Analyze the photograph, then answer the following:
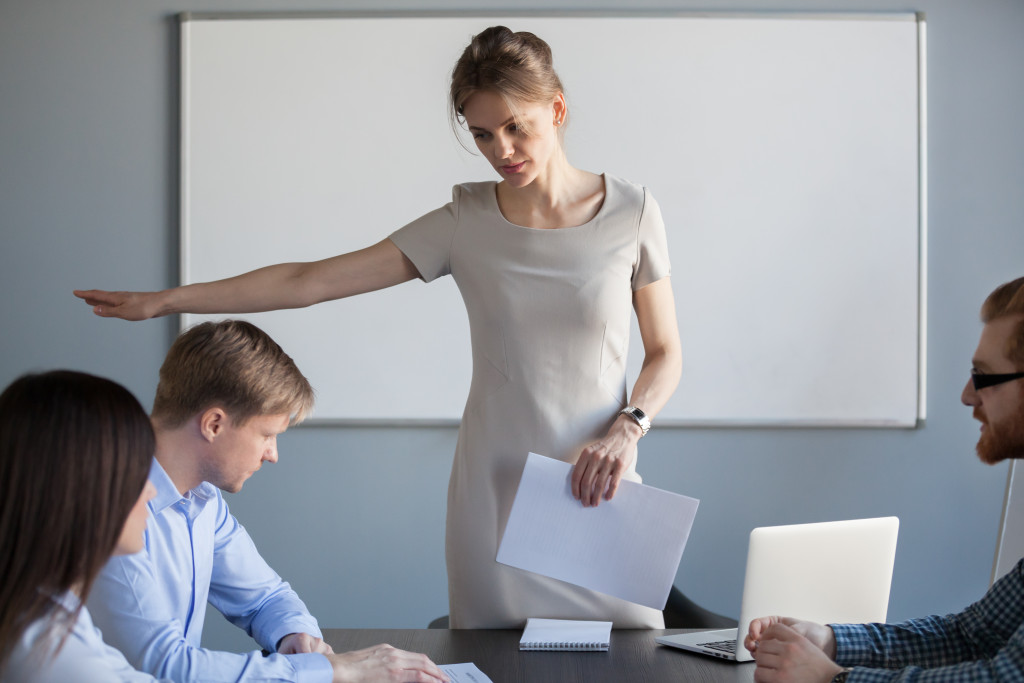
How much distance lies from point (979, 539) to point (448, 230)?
2.32 metres

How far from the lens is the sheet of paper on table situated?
1.24 metres

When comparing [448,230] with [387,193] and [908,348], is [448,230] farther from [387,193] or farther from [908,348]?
[908,348]

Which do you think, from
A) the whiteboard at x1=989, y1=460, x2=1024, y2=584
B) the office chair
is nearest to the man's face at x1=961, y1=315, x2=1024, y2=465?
the whiteboard at x1=989, y1=460, x2=1024, y2=584

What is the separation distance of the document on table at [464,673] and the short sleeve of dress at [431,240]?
2.29 feet

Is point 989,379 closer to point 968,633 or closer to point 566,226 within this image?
point 968,633

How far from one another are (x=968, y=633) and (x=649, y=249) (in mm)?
793

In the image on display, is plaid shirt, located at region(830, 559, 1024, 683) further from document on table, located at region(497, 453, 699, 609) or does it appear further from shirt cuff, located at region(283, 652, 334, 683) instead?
shirt cuff, located at region(283, 652, 334, 683)

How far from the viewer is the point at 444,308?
9.86 feet

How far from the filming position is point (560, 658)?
135cm

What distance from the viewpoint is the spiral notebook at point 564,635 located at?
1.39 meters

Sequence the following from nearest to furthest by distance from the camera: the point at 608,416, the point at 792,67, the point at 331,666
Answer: the point at 331,666, the point at 608,416, the point at 792,67

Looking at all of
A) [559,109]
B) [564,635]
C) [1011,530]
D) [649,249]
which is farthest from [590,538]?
[1011,530]

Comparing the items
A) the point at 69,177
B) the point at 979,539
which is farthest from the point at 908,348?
the point at 69,177

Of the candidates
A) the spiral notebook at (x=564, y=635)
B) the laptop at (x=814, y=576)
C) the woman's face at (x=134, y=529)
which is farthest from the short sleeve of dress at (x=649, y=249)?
the woman's face at (x=134, y=529)
